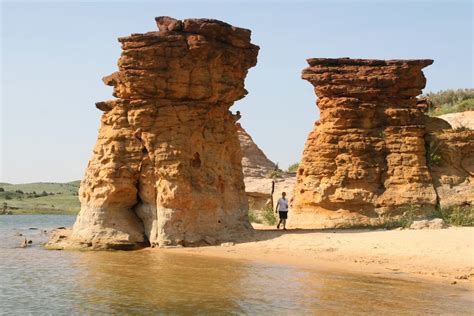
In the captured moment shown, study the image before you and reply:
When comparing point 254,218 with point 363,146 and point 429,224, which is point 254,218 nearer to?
point 363,146

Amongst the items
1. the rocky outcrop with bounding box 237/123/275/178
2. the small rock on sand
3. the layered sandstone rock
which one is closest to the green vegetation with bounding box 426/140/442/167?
the layered sandstone rock

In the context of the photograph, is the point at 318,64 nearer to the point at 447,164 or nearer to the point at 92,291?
the point at 447,164

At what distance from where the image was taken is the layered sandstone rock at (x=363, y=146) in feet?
68.1

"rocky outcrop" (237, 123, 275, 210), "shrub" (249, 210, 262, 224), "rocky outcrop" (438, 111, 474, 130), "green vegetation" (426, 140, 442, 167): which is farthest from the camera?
"rocky outcrop" (237, 123, 275, 210)

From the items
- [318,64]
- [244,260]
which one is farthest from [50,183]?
[244,260]

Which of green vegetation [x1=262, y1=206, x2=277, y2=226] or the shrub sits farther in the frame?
the shrub

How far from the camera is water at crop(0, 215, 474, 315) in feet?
34.7

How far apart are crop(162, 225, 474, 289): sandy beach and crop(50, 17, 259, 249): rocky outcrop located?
1015 millimetres

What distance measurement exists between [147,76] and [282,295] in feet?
26.0

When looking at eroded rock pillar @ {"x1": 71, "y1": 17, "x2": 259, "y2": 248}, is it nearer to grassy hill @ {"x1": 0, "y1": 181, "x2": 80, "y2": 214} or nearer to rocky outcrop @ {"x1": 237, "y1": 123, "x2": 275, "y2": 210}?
rocky outcrop @ {"x1": 237, "y1": 123, "x2": 275, "y2": 210}

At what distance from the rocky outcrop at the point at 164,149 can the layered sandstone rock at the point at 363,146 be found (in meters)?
4.09

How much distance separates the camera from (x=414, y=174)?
20688mm

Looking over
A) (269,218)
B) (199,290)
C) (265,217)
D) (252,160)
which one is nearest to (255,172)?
(252,160)

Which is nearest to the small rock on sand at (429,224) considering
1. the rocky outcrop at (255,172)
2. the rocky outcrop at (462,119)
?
the rocky outcrop at (462,119)
